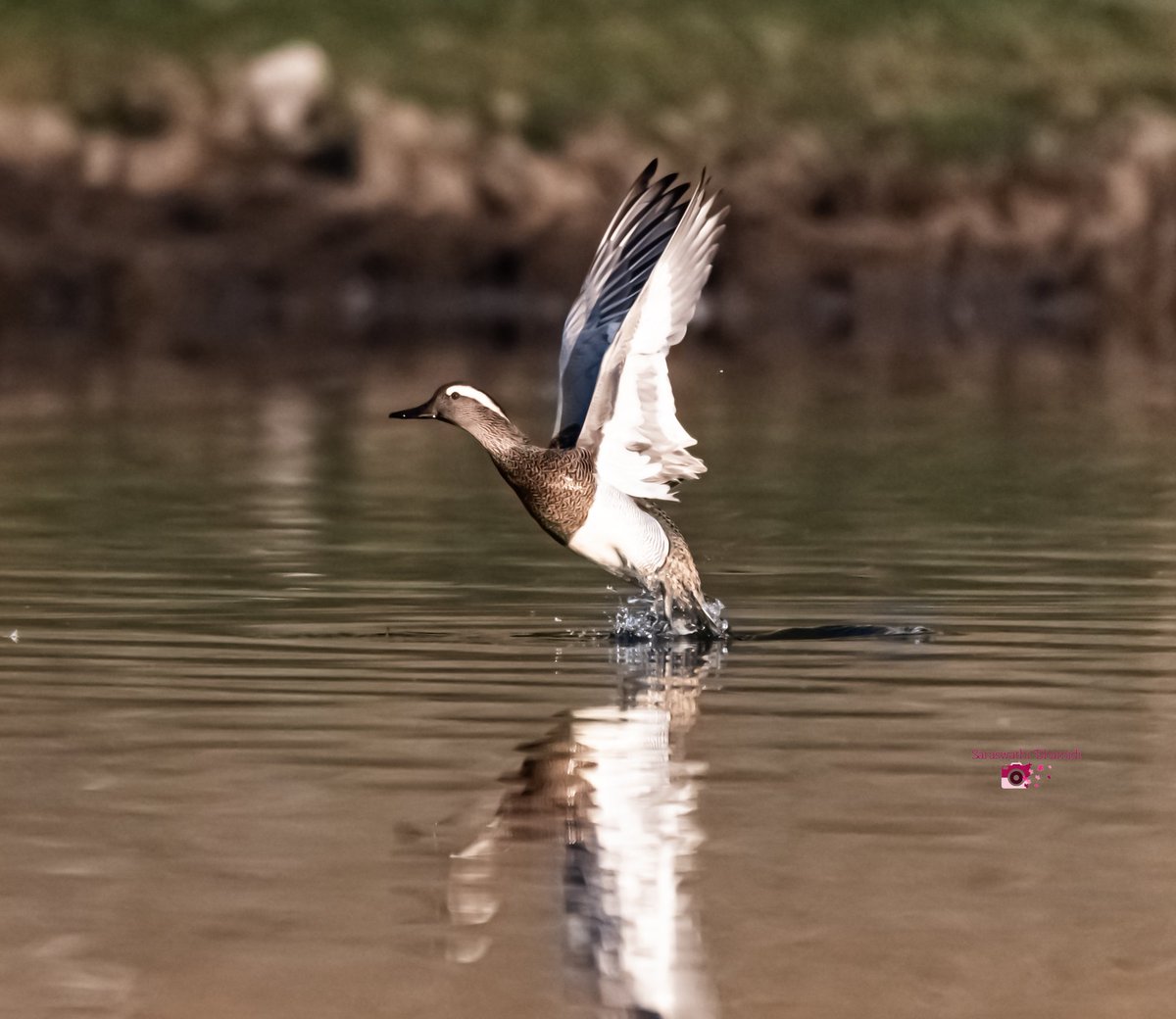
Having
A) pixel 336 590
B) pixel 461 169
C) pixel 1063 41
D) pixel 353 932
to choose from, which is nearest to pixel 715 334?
pixel 461 169

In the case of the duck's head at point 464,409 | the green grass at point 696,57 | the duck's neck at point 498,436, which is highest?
the green grass at point 696,57

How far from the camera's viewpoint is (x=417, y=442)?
76.5ft

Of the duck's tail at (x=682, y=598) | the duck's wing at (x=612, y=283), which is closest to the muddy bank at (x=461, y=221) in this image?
the duck's wing at (x=612, y=283)

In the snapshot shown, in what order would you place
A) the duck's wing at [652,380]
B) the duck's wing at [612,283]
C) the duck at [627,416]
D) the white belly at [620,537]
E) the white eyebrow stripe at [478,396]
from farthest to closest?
1. the duck's wing at [612,283]
2. the white eyebrow stripe at [478,396]
3. the white belly at [620,537]
4. the duck at [627,416]
5. the duck's wing at [652,380]

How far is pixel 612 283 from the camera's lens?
12.5 meters

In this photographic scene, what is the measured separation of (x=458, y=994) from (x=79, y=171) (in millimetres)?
46223

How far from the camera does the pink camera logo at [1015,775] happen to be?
340 inches

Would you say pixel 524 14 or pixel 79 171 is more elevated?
pixel 524 14

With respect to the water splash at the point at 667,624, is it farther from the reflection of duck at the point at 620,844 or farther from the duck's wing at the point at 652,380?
the reflection of duck at the point at 620,844

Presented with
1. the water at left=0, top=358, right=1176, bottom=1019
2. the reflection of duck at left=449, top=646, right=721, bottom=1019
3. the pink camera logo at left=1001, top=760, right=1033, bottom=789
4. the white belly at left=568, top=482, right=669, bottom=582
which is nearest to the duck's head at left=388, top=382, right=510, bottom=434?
the white belly at left=568, top=482, right=669, bottom=582

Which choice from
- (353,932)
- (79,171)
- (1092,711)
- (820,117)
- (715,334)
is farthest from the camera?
(820,117)

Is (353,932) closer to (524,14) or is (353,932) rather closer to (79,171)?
(79,171)

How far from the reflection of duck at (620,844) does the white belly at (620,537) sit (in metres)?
1.35

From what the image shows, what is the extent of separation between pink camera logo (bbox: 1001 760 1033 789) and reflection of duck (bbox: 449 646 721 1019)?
0.92m
